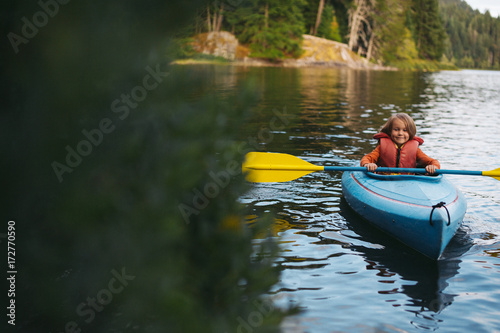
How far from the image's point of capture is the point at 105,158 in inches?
42.6

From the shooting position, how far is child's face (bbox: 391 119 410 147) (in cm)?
624

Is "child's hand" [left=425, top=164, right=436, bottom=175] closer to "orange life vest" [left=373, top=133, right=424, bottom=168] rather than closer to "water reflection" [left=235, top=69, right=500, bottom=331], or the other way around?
"orange life vest" [left=373, top=133, right=424, bottom=168]

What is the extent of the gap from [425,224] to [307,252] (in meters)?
1.23

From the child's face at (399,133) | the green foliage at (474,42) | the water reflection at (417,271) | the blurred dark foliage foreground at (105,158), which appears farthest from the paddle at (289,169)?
the green foliage at (474,42)

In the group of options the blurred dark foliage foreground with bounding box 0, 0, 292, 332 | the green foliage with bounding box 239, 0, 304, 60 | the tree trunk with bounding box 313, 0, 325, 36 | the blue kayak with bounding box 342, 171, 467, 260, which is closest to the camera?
the blurred dark foliage foreground with bounding box 0, 0, 292, 332

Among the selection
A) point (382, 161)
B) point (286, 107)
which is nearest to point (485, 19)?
point (286, 107)

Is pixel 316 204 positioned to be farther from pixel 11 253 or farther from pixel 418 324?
pixel 11 253

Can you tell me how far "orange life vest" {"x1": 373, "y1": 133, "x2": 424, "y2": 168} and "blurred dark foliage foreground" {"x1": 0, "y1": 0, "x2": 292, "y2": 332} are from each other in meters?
5.47

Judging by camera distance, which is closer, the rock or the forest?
the rock

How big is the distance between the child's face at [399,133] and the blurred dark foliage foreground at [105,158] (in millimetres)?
5477

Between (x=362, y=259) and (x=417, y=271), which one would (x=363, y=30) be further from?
(x=417, y=271)

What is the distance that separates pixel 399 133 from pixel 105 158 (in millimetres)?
5755

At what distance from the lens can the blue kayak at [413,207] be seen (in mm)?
4578

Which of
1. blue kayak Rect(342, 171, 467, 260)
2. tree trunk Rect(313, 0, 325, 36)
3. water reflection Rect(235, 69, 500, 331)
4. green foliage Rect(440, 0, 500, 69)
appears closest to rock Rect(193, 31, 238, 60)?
water reflection Rect(235, 69, 500, 331)
